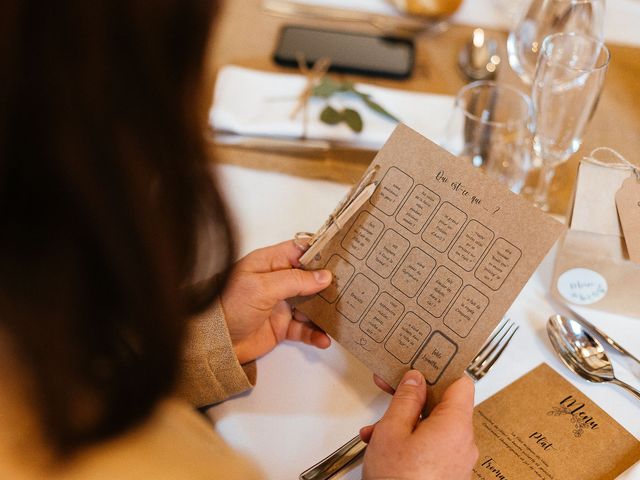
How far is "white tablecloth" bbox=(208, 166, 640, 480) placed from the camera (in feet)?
2.16

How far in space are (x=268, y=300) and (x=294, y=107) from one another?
45 centimetres

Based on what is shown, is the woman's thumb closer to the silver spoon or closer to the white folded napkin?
the silver spoon

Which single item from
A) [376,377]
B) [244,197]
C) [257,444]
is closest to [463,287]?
[376,377]

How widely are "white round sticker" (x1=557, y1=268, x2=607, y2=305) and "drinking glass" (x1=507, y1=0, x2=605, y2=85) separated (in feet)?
1.46

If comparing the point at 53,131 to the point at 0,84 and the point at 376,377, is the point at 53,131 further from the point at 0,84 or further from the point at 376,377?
the point at 376,377

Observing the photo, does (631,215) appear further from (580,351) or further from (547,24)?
(547,24)

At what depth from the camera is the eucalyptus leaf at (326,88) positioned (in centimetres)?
107

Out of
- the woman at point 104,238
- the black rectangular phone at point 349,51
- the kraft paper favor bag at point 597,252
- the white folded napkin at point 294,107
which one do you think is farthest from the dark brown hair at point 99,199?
the black rectangular phone at point 349,51

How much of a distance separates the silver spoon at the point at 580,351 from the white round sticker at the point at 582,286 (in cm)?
3

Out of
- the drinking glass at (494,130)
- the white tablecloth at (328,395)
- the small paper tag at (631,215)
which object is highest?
the small paper tag at (631,215)

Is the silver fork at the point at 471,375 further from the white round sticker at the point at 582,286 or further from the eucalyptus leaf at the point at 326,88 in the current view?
the eucalyptus leaf at the point at 326,88

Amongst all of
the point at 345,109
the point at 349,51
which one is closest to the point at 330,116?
the point at 345,109

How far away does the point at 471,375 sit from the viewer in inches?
27.7

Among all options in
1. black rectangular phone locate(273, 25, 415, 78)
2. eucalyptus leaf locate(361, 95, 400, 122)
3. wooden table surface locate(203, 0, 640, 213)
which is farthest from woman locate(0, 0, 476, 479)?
black rectangular phone locate(273, 25, 415, 78)
